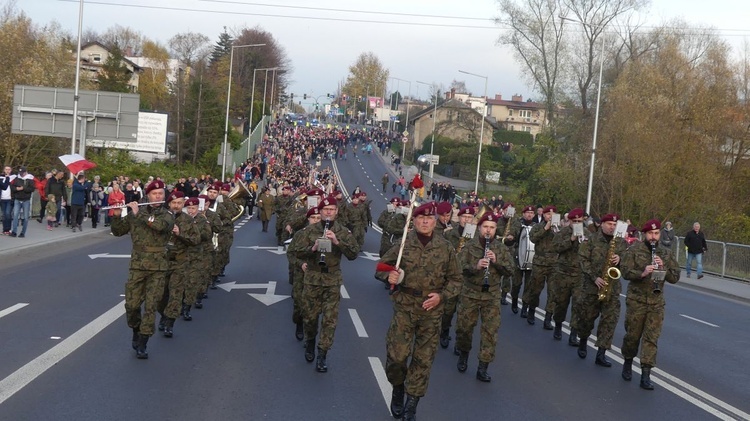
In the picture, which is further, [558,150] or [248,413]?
[558,150]

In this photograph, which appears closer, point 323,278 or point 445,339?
point 323,278

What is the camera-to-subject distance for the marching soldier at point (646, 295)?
10039mm

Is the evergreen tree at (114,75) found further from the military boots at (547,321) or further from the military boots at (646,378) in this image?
Answer: the military boots at (646,378)

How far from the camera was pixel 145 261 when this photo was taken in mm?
9820

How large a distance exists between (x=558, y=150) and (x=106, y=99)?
30.3 metres

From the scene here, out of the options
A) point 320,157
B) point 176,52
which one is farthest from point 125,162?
point 176,52

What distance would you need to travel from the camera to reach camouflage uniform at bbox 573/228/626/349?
36.5ft

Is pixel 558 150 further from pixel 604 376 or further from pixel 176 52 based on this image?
pixel 176 52

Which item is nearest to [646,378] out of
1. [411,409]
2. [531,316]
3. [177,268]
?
[411,409]

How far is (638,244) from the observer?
10.6 metres

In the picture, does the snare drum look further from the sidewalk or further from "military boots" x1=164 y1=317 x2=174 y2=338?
the sidewalk

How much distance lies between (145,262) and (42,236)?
15.6 m

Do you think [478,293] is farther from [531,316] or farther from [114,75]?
[114,75]

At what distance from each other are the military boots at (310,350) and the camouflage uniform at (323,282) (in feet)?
0.15
